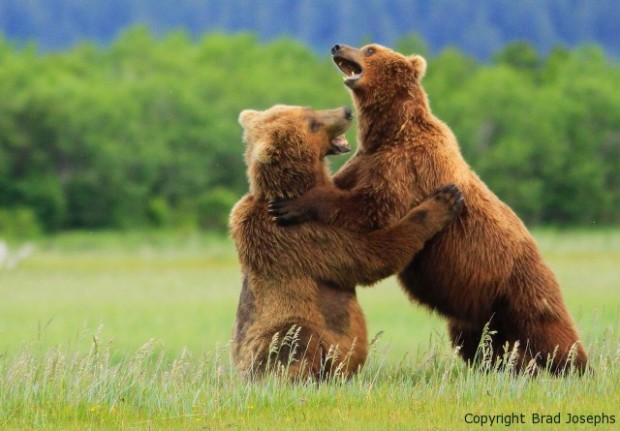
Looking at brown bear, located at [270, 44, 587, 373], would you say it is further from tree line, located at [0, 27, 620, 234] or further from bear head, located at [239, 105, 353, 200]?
tree line, located at [0, 27, 620, 234]

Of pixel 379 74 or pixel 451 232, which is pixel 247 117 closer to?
pixel 379 74

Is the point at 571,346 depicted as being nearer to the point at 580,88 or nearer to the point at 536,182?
the point at 536,182

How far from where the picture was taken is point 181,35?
57.3 metres

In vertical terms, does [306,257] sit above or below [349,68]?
below

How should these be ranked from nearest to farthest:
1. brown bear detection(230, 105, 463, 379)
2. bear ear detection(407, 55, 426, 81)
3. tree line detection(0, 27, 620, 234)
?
brown bear detection(230, 105, 463, 379)
bear ear detection(407, 55, 426, 81)
tree line detection(0, 27, 620, 234)

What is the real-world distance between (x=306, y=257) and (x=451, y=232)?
84 cm

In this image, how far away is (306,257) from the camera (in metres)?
5.60

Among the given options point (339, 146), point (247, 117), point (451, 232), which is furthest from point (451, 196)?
point (247, 117)

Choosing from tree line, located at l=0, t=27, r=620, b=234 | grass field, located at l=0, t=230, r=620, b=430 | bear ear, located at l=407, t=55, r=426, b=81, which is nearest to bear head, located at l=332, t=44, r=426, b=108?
bear ear, located at l=407, t=55, r=426, b=81

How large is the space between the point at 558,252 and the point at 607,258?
5.17ft

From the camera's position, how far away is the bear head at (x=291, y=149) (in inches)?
222

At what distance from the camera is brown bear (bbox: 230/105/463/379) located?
5555 millimetres

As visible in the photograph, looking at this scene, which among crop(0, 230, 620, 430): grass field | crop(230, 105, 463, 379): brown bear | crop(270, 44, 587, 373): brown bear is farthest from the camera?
crop(270, 44, 587, 373): brown bear

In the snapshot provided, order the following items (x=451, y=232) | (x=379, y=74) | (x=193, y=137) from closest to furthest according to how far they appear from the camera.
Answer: (x=451, y=232) → (x=379, y=74) → (x=193, y=137)
